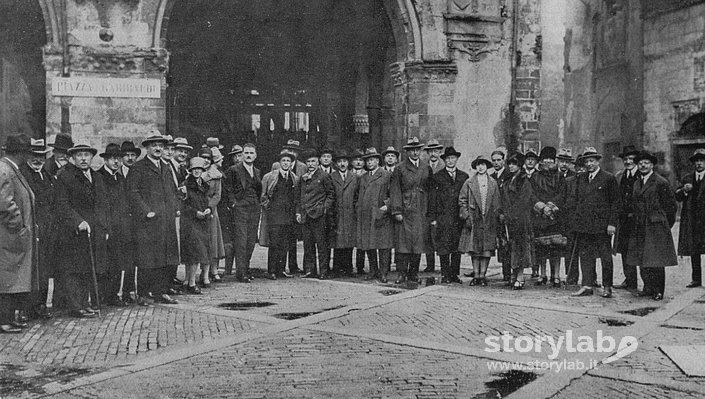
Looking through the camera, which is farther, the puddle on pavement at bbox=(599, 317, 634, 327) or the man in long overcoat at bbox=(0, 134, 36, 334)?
the puddle on pavement at bbox=(599, 317, 634, 327)

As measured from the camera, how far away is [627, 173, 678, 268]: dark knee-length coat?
9031mm

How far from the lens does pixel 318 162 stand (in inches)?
436

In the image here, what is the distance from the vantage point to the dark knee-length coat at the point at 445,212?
10336 mm

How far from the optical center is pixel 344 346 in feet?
21.9

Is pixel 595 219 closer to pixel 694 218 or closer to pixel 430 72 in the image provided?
pixel 694 218

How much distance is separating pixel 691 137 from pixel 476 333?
1830cm

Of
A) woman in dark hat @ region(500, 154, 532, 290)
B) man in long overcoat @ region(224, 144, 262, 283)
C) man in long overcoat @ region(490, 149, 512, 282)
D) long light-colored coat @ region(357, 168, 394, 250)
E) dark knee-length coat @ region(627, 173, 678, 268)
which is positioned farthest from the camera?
man in long overcoat @ region(224, 144, 262, 283)

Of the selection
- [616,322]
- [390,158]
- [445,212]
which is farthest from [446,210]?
[616,322]

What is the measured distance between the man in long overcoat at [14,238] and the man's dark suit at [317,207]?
419 centimetres

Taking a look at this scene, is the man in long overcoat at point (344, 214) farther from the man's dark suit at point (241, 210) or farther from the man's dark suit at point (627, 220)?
the man's dark suit at point (627, 220)

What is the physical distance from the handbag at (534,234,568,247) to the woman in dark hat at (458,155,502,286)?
60 centimetres

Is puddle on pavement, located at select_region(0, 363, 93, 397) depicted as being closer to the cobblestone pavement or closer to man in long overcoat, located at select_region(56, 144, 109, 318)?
the cobblestone pavement

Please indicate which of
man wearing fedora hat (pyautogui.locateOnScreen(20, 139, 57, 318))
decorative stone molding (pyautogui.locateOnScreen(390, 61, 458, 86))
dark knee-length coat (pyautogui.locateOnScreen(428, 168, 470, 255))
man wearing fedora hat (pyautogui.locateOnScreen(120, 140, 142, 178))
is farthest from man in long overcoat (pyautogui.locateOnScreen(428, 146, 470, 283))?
decorative stone molding (pyautogui.locateOnScreen(390, 61, 458, 86))

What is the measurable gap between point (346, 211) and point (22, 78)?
32.0ft
